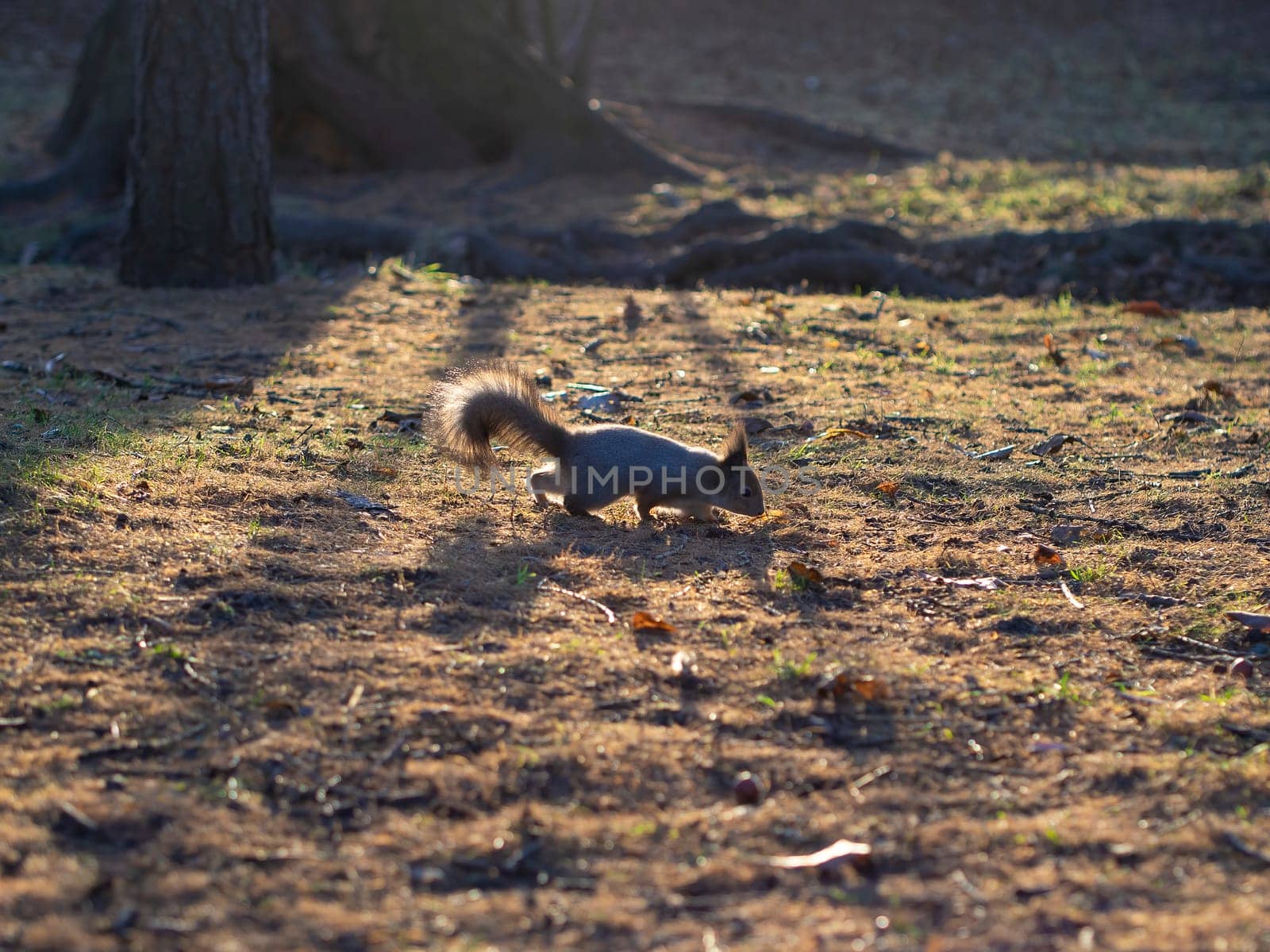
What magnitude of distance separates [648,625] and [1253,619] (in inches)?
80.3

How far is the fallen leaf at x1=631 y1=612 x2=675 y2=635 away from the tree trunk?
19.9 ft

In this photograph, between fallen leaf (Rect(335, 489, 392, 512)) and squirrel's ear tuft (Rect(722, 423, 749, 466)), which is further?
squirrel's ear tuft (Rect(722, 423, 749, 466))

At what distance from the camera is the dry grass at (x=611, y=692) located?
9.11 feet

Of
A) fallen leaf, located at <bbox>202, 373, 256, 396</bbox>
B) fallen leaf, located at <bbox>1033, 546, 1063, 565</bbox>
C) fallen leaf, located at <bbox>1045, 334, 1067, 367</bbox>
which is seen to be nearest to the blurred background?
fallen leaf, located at <bbox>1045, 334, 1067, 367</bbox>

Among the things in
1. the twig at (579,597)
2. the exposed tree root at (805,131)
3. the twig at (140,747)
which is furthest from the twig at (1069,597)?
the exposed tree root at (805,131)

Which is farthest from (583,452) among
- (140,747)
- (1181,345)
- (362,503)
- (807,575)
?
(1181,345)

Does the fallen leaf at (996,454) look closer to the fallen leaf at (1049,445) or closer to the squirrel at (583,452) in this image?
the fallen leaf at (1049,445)

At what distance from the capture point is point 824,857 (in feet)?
9.61

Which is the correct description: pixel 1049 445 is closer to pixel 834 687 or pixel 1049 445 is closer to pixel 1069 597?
pixel 1069 597

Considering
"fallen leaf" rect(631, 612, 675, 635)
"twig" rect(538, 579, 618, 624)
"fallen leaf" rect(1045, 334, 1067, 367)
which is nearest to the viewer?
"fallen leaf" rect(631, 612, 675, 635)

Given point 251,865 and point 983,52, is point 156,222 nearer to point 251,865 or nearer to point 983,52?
point 251,865

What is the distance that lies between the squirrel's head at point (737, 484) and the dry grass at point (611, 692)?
13 cm

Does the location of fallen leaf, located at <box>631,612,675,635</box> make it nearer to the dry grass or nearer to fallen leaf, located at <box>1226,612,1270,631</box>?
the dry grass

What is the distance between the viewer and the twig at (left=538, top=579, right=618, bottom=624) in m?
4.17
